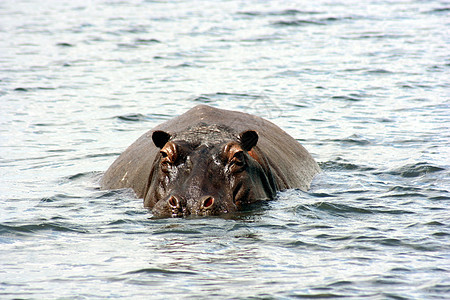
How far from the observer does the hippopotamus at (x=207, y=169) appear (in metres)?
8.98

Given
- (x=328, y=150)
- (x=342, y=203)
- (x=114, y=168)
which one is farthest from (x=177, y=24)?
(x=342, y=203)

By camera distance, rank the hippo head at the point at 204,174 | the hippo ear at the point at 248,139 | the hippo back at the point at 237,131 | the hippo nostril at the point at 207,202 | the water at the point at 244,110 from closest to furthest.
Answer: the water at the point at 244,110 < the hippo nostril at the point at 207,202 < the hippo head at the point at 204,174 < the hippo ear at the point at 248,139 < the hippo back at the point at 237,131

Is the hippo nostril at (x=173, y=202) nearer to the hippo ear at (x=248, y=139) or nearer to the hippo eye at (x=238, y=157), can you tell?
the hippo eye at (x=238, y=157)

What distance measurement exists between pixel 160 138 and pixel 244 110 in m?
8.29

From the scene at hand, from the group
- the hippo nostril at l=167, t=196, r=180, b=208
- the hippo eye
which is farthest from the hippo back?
the hippo nostril at l=167, t=196, r=180, b=208

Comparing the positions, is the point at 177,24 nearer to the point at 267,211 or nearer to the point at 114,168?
the point at 114,168

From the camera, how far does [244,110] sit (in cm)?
1792

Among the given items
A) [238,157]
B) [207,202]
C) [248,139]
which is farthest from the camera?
[248,139]

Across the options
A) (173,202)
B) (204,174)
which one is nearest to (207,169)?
(204,174)

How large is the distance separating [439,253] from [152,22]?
26.8 meters

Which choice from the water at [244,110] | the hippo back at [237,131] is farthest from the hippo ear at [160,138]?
the water at [244,110]

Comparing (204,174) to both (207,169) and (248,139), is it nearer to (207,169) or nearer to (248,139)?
(207,169)

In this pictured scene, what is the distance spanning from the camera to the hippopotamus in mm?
8984

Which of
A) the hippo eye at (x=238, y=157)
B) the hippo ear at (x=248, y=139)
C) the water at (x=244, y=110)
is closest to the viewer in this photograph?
the water at (x=244, y=110)
